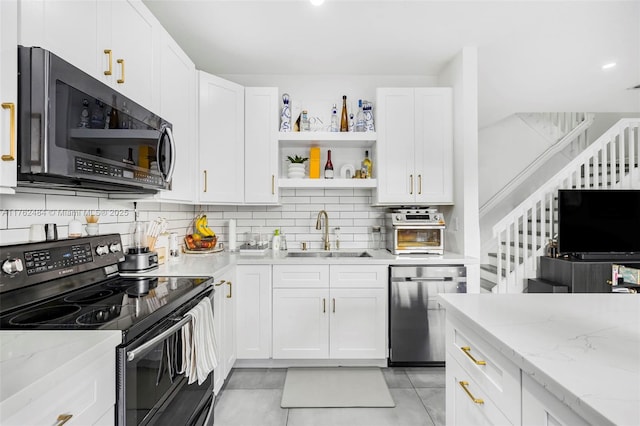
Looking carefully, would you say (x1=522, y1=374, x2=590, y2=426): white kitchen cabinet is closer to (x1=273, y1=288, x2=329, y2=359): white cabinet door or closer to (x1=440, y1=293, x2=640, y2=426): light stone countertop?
(x1=440, y1=293, x2=640, y2=426): light stone countertop

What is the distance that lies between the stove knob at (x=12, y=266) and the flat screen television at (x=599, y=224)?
13.6 feet

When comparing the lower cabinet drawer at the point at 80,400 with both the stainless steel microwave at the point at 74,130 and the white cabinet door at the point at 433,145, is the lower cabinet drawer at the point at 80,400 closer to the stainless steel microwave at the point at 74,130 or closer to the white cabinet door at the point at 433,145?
the stainless steel microwave at the point at 74,130

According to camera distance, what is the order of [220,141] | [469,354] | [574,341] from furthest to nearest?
1. [220,141]
2. [469,354]
3. [574,341]

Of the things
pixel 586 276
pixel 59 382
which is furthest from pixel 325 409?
pixel 586 276

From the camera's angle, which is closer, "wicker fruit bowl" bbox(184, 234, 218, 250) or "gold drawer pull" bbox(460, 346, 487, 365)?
"gold drawer pull" bbox(460, 346, 487, 365)

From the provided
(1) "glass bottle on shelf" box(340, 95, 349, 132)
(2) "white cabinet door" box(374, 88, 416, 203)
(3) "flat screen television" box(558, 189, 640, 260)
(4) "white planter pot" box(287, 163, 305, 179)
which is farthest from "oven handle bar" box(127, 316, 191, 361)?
(3) "flat screen television" box(558, 189, 640, 260)

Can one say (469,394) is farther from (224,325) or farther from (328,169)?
(328,169)

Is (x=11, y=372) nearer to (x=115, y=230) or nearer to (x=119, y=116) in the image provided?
(x=119, y=116)

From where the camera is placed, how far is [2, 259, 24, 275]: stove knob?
4.30ft

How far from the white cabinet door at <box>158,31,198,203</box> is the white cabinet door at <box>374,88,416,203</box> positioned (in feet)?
5.27

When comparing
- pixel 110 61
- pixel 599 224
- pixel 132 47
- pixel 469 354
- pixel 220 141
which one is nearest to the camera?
pixel 469 354

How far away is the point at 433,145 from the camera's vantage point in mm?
3096

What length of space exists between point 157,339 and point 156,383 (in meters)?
0.19

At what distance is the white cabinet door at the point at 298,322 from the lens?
9.10 feet
